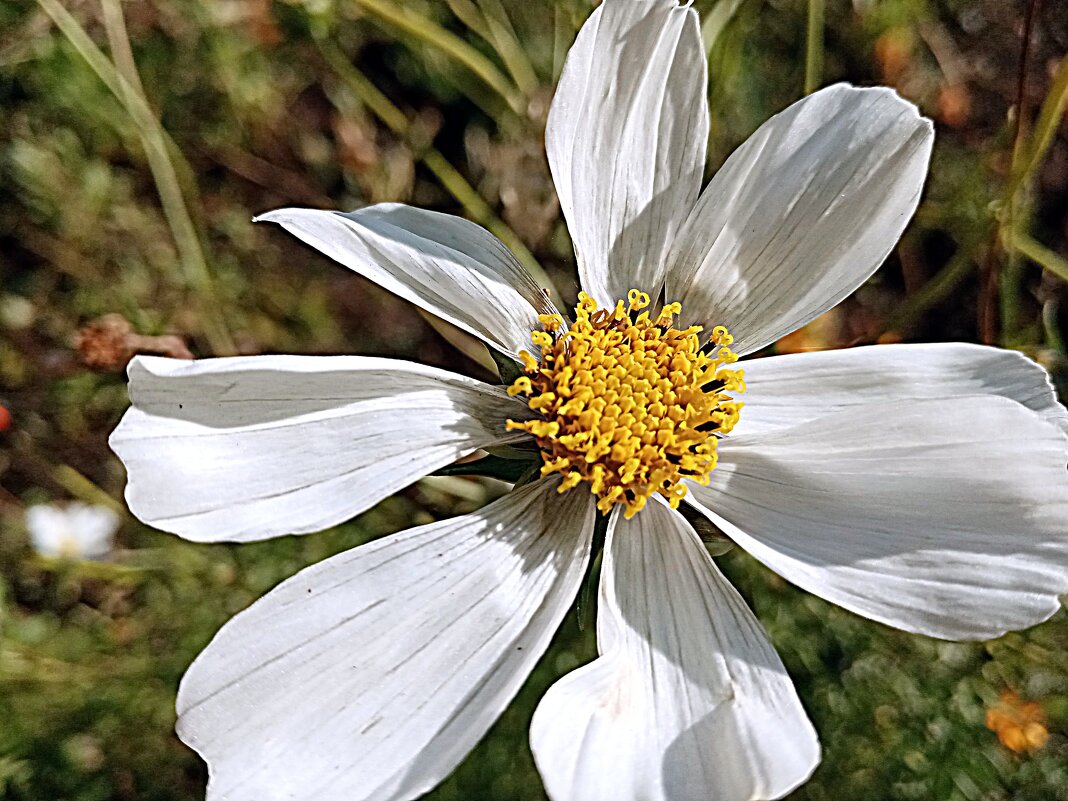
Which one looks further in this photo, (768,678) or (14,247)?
(14,247)

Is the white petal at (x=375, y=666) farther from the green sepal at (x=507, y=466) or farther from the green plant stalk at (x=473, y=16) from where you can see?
the green plant stalk at (x=473, y=16)

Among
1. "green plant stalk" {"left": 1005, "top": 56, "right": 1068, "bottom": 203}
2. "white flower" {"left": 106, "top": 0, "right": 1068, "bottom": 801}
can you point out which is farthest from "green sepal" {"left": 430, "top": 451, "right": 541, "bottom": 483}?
"green plant stalk" {"left": 1005, "top": 56, "right": 1068, "bottom": 203}

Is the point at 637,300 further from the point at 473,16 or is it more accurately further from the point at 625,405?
the point at 473,16

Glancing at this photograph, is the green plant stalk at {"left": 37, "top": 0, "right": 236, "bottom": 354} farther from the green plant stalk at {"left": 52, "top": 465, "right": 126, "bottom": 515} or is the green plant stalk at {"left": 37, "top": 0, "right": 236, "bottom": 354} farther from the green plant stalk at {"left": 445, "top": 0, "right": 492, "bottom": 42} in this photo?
the green plant stalk at {"left": 445, "top": 0, "right": 492, "bottom": 42}

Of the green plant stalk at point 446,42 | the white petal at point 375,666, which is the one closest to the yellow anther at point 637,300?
the white petal at point 375,666

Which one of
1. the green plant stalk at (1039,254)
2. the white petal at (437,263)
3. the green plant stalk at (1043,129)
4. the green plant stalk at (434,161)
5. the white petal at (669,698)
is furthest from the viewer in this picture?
the green plant stalk at (434,161)

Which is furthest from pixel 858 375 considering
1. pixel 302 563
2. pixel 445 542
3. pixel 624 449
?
pixel 302 563

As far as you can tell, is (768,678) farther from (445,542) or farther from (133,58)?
(133,58)
